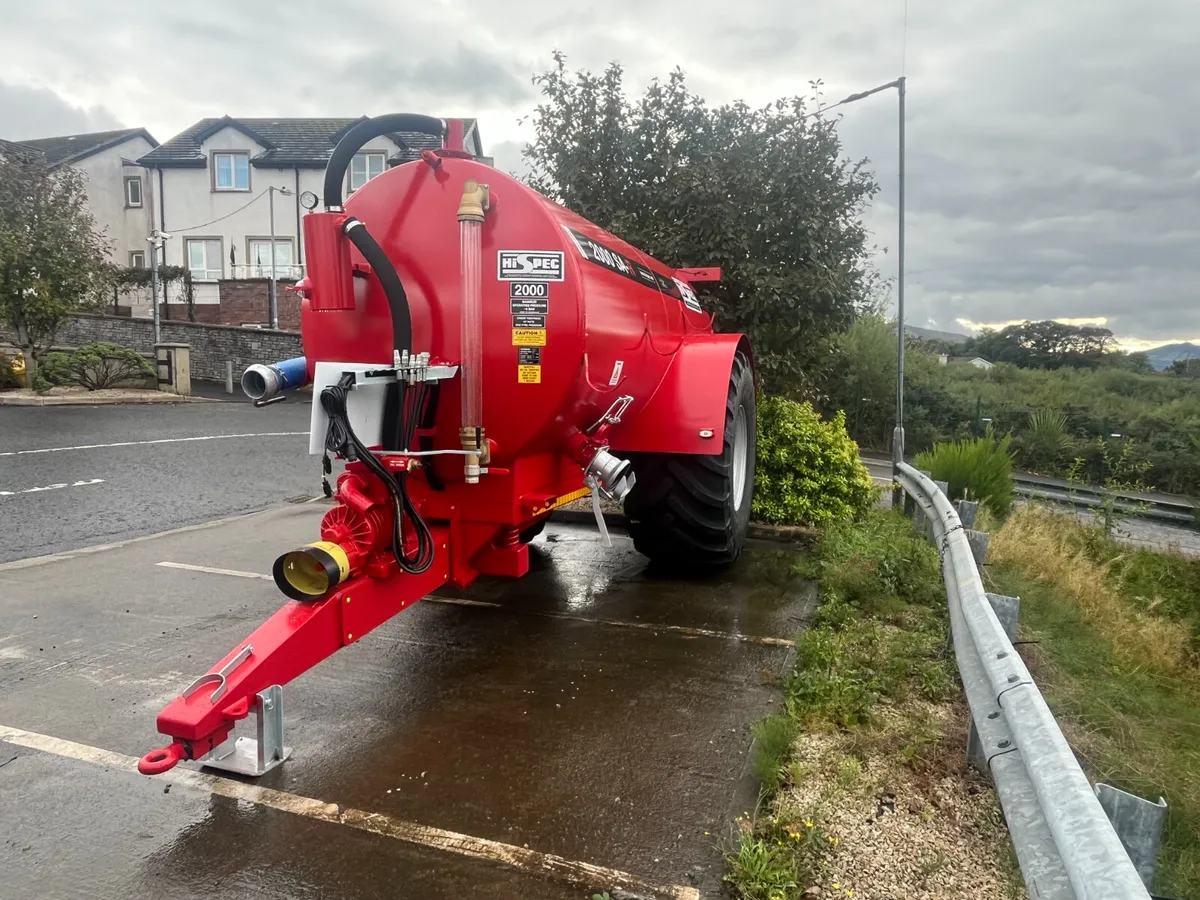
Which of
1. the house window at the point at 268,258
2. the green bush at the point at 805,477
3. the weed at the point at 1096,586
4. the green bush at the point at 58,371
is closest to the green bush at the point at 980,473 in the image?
the weed at the point at 1096,586

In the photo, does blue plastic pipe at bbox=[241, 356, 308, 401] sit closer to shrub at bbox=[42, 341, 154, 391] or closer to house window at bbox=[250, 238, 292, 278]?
shrub at bbox=[42, 341, 154, 391]

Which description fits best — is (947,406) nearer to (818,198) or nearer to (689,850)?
(818,198)

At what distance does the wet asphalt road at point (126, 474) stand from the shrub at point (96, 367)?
2.67 meters

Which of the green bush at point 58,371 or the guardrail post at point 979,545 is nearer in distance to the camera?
the guardrail post at point 979,545

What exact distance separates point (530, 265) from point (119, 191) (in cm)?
3384

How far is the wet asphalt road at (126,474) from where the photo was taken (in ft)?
21.2

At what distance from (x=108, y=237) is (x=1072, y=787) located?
35.5 metres

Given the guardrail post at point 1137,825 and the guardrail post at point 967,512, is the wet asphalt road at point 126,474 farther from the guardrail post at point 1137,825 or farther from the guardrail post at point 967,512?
the guardrail post at point 1137,825

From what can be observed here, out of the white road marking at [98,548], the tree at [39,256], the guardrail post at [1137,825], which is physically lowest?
the white road marking at [98,548]

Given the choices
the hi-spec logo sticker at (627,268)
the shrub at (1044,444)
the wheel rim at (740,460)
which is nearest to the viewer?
the hi-spec logo sticker at (627,268)

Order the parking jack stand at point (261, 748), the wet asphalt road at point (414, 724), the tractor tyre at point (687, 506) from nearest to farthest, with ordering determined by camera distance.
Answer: the wet asphalt road at point (414, 724) < the parking jack stand at point (261, 748) < the tractor tyre at point (687, 506)

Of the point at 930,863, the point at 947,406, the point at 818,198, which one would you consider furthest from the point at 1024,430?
the point at 930,863

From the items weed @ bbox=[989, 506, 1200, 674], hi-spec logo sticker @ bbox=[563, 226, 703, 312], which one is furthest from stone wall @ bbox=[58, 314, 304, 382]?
weed @ bbox=[989, 506, 1200, 674]

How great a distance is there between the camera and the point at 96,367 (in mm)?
17078
